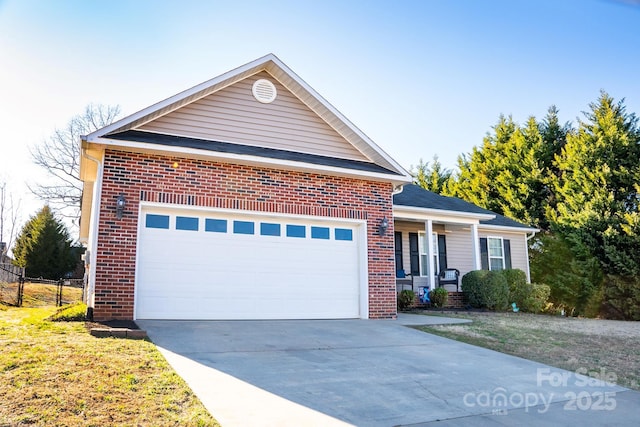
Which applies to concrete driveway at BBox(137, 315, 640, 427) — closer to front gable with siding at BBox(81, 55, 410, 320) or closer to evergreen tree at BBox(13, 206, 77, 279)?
front gable with siding at BBox(81, 55, 410, 320)

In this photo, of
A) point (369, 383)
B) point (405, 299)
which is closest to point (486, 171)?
point (405, 299)

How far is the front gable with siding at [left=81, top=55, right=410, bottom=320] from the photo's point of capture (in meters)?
9.41

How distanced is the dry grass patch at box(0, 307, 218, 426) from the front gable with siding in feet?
8.88

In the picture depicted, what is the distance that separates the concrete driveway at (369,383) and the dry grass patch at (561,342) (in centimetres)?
62

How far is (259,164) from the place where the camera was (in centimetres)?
1048

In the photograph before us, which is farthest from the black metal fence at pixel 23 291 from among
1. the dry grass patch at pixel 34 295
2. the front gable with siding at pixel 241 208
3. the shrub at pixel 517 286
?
the shrub at pixel 517 286

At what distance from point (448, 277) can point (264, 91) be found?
855 centimetres

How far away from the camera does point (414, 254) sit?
54.3 ft

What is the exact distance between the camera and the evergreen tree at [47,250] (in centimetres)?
2972

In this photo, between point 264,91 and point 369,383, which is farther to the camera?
point 264,91

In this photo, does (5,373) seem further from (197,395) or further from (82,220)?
(82,220)

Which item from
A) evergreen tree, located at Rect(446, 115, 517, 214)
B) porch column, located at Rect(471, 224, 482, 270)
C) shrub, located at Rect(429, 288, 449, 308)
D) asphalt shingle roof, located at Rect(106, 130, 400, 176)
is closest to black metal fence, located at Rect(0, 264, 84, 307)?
asphalt shingle roof, located at Rect(106, 130, 400, 176)

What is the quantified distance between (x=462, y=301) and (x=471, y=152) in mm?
17396

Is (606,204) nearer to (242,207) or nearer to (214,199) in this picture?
(242,207)
